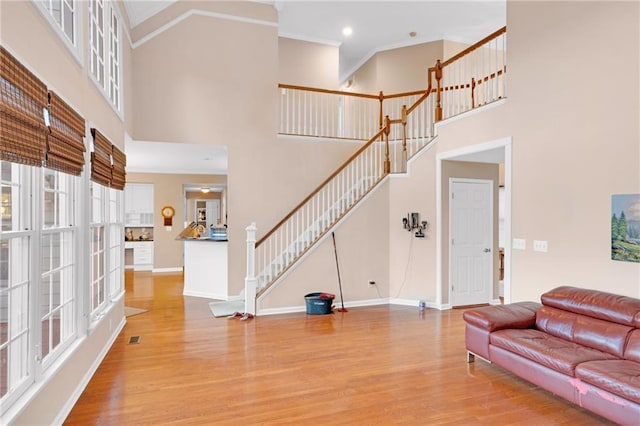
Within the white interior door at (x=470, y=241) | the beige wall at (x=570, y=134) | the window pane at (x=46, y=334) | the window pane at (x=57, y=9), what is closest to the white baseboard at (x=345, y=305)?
the white interior door at (x=470, y=241)

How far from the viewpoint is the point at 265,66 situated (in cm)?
695

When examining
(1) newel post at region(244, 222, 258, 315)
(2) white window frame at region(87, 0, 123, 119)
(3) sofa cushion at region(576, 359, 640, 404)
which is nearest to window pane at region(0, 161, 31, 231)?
(2) white window frame at region(87, 0, 123, 119)

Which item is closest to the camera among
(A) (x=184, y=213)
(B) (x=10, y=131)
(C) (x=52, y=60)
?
(B) (x=10, y=131)

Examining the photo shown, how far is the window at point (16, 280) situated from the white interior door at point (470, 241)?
559 centimetres

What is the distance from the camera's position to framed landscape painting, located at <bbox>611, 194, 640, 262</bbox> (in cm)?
339

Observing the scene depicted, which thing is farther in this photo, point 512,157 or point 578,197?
point 512,157

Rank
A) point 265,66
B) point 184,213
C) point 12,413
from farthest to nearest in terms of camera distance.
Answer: point 184,213 < point 265,66 < point 12,413

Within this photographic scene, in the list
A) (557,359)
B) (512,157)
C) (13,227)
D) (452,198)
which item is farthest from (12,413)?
(452,198)

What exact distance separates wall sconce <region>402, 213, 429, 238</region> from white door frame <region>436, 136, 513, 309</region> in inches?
9.3

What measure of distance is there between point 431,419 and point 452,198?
162 inches

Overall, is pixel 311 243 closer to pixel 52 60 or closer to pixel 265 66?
pixel 265 66

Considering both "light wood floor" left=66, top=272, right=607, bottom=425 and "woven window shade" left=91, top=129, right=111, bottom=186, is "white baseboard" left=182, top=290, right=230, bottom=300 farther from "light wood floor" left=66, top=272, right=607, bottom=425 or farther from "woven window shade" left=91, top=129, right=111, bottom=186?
"woven window shade" left=91, top=129, right=111, bottom=186

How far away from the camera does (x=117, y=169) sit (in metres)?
4.70

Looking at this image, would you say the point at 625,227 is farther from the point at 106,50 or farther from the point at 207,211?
the point at 207,211
